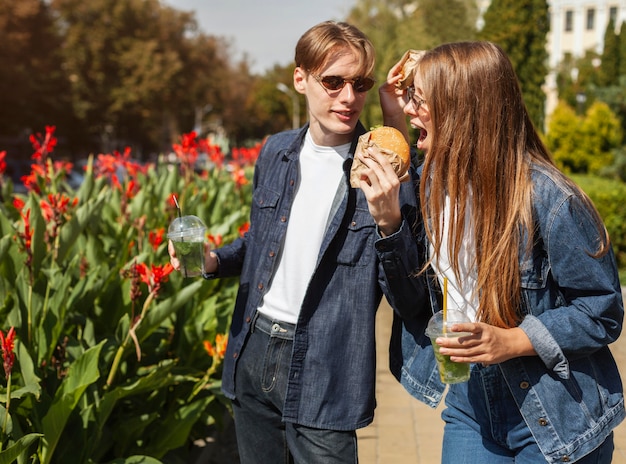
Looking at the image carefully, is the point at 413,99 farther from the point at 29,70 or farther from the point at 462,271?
the point at 29,70

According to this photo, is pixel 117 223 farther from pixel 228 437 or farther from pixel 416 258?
pixel 416 258

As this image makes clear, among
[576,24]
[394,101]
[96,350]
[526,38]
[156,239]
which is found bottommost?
[96,350]

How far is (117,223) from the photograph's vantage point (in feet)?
17.7

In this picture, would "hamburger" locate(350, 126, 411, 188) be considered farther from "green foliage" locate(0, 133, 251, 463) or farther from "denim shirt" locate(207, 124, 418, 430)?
"green foliage" locate(0, 133, 251, 463)

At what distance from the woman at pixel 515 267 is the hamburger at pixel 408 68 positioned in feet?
0.82

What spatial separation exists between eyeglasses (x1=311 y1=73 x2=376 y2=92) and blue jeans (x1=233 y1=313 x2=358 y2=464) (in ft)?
2.35

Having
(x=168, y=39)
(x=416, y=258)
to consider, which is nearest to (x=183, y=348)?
(x=416, y=258)

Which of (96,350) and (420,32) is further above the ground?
(420,32)

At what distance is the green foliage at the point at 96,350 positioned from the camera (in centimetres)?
294

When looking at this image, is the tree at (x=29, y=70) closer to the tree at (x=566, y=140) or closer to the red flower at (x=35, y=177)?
the tree at (x=566, y=140)

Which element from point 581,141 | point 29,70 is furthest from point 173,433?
point 29,70

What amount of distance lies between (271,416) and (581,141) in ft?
48.0

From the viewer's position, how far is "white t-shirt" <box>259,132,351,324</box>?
240 cm

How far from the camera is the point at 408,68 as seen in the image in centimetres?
230
